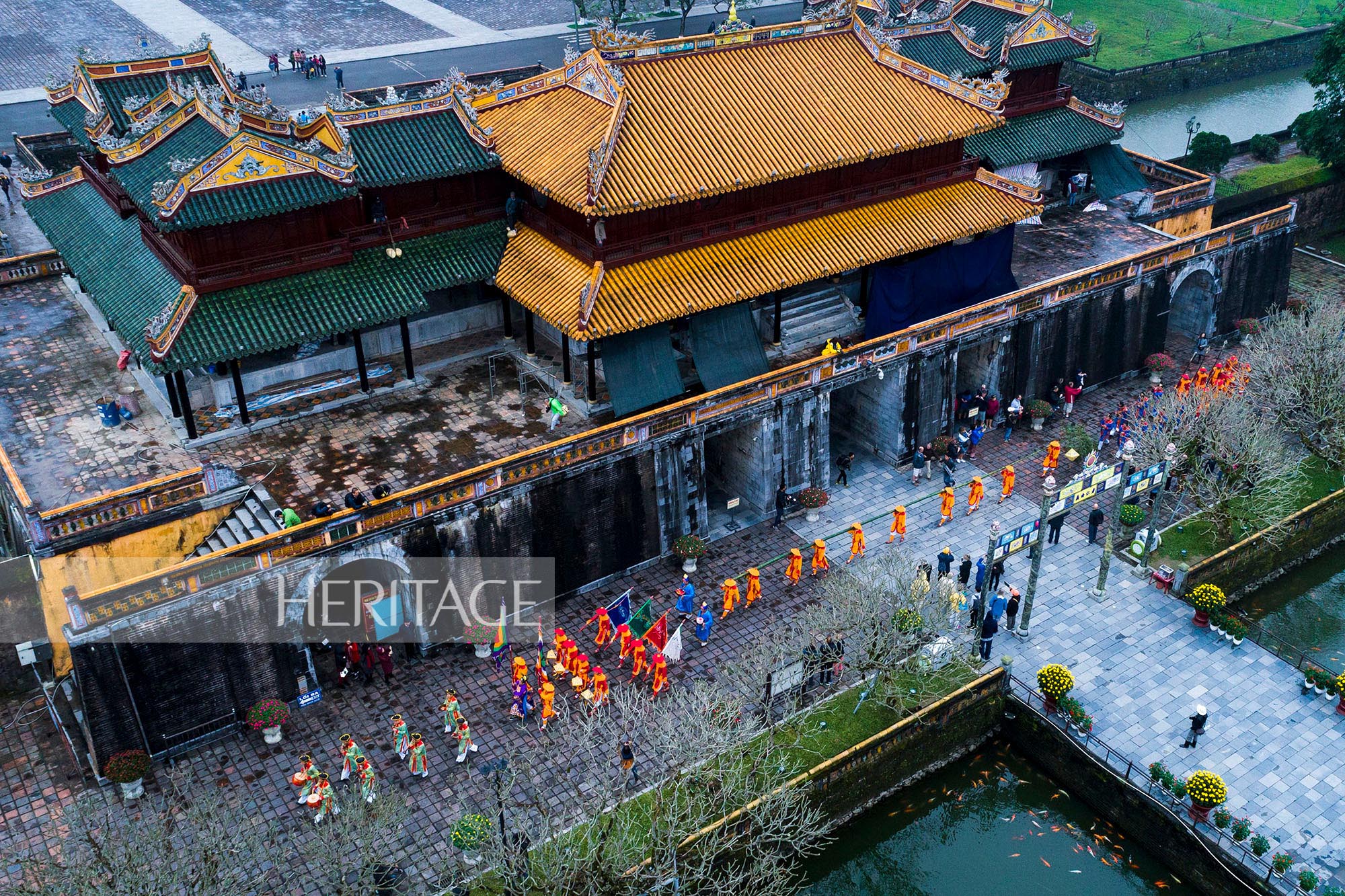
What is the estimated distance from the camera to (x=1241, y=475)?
40.6 m

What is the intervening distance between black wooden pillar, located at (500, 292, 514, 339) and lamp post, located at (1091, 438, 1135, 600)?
2195 centimetres

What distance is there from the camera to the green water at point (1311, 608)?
40.6 m

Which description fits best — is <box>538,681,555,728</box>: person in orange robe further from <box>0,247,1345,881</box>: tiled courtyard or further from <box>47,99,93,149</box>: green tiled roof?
<box>47,99,93,149</box>: green tiled roof

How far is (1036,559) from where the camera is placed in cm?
3734

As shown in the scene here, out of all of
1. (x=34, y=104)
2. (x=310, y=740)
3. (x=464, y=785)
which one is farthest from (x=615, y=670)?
(x=34, y=104)

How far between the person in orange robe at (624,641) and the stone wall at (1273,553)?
1873 centimetres

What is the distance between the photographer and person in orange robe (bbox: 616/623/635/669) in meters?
36.7

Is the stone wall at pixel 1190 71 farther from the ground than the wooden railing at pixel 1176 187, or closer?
closer

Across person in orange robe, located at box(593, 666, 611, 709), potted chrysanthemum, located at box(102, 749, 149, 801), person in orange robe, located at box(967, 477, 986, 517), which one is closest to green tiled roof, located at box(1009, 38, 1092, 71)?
person in orange robe, located at box(967, 477, 986, 517)

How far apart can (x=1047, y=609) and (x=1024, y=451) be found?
976 cm

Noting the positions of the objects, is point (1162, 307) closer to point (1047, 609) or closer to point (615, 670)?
point (1047, 609)

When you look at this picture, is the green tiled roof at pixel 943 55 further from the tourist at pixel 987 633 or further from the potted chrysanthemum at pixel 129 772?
the potted chrysanthemum at pixel 129 772

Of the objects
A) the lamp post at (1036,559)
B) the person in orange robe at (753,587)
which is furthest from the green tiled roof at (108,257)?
the lamp post at (1036,559)

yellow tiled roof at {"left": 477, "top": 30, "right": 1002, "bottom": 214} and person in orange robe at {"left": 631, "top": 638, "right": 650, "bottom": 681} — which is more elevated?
yellow tiled roof at {"left": 477, "top": 30, "right": 1002, "bottom": 214}
